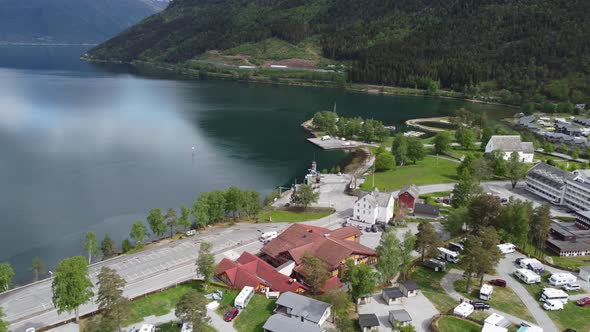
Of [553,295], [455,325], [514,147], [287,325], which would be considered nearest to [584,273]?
[553,295]

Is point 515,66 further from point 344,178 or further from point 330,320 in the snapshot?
point 330,320

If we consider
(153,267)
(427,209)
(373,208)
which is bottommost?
(153,267)

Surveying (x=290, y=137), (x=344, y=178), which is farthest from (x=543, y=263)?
(x=290, y=137)

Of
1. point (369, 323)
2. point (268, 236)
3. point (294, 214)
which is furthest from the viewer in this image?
point (294, 214)

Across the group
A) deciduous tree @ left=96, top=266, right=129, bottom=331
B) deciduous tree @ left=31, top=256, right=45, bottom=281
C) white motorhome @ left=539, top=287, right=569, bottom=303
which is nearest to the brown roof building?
white motorhome @ left=539, top=287, right=569, bottom=303

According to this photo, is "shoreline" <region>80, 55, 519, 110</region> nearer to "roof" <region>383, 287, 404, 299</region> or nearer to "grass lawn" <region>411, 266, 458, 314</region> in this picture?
"grass lawn" <region>411, 266, 458, 314</region>

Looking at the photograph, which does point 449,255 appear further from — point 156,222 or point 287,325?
point 156,222

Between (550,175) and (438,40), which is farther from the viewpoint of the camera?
(438,40)
